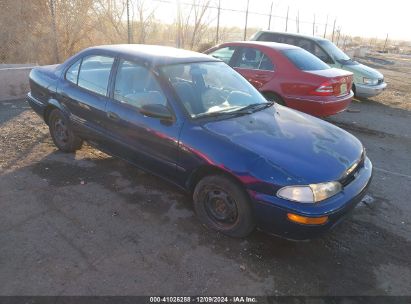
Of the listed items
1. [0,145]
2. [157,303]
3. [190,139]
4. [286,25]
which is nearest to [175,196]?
[190,139]

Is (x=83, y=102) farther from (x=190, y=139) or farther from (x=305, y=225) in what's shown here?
(x=305, y=225)

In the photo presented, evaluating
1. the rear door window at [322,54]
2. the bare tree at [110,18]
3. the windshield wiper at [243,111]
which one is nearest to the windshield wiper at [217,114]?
the windshield wiper at [243,111]

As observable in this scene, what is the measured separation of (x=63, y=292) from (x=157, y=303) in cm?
69

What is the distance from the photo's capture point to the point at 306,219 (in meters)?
2.76

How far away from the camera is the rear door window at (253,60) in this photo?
22.3ft

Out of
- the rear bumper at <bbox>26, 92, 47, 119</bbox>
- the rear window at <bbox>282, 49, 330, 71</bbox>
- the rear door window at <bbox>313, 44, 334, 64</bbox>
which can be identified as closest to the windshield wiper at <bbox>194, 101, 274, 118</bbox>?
the rear bumper at <bbox>26, 92, 47, 119</bbox>

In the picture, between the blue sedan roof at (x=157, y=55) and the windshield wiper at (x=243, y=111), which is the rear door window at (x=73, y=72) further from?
the windshield wiper at (x=243, y=111)

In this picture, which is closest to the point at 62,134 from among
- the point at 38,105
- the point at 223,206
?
the point at 38,105

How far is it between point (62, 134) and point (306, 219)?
365 centimetres

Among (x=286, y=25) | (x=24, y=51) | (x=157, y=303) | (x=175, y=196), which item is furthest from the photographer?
(x=286, y=25)

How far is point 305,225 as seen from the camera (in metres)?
2.79

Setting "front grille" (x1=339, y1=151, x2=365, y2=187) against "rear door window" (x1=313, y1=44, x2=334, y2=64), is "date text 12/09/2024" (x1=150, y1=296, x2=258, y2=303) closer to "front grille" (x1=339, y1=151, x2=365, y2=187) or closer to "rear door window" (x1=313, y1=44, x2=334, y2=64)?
"front grille" (x1=339, y1=151, x2=365, y2=187)

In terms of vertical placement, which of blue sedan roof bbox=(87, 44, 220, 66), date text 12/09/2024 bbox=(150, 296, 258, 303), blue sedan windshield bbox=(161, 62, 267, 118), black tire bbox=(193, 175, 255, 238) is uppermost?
blue sedan roof bbox=(87, 44, 220, 66)

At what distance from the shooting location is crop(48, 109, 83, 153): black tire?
478cm
